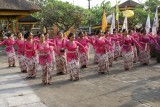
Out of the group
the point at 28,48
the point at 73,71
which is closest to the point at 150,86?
the point at 73,71

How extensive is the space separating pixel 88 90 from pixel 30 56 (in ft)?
10.5

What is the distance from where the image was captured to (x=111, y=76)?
10.2 metres

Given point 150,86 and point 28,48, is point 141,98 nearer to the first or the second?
point 150,86

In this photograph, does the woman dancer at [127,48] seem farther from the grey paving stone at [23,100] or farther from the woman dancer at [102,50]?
the grey paving stone at [23,100]

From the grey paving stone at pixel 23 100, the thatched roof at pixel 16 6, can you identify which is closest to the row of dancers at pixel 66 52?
the grey paving stone at pixel 23 100

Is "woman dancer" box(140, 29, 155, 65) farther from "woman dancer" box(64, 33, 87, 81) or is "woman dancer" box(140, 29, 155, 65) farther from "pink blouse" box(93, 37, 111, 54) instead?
"woman dancer" box(64, 33, 87, 81)

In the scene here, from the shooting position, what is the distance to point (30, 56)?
1038 cm

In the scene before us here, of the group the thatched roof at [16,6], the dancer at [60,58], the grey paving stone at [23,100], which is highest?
the thatched roof at [16,6]

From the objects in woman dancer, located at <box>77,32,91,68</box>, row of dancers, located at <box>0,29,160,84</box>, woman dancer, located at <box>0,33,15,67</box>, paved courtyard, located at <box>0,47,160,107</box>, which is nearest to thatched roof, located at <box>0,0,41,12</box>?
woman dancer, located at <box>0,33,15,67</box>

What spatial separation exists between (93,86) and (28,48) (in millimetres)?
3205

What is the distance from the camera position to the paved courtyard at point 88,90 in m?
6.87

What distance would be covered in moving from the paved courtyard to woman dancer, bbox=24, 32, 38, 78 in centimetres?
32

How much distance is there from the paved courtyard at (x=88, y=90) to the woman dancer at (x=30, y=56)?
1.04 ft

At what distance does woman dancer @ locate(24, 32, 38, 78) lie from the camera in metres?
10.2
